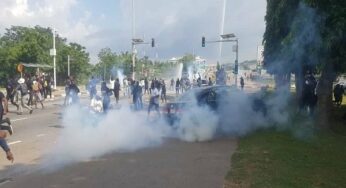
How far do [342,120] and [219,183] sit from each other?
12.9 m

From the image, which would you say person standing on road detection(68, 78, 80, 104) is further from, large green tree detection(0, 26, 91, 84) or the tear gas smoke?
large green tree detection(0, 26, 91, 84)

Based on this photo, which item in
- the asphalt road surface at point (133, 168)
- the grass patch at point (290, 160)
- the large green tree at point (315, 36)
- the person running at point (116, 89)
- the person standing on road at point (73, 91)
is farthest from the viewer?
the person running at point (116, 89)

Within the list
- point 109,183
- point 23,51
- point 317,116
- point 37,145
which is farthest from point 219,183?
point 23,51

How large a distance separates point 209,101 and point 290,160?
5.43m

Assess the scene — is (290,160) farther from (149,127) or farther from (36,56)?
(36,56)

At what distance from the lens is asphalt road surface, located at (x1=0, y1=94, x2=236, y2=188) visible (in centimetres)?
834

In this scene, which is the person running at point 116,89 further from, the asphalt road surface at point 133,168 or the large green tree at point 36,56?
the large green tree at point 36,56

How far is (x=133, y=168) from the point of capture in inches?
378

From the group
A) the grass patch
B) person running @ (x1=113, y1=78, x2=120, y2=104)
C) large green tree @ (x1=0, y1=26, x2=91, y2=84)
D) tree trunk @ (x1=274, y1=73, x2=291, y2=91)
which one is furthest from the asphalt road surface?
large green tree @ (x1=0, y1=26, x2=91, y2=84)

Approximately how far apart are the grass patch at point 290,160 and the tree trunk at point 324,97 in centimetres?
64

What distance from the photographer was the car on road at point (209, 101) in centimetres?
1492

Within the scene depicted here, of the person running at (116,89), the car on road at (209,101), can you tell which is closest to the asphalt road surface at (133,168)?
the car on road at (209,101)

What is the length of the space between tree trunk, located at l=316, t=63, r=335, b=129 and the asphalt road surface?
3.74m

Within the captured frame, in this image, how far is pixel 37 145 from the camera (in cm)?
1291
